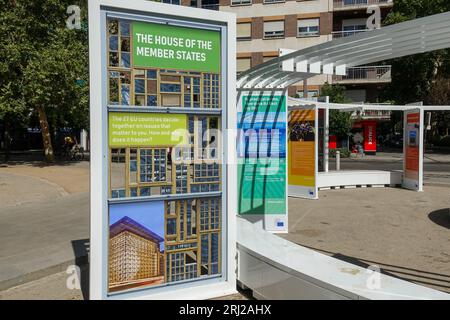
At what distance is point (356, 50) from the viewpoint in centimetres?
579

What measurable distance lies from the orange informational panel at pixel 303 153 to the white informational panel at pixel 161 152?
7.55 metres

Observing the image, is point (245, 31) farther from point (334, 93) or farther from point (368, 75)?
point (368, 75)

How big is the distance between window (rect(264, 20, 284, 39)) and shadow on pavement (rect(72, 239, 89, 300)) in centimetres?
3268

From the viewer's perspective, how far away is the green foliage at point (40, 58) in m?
17.3

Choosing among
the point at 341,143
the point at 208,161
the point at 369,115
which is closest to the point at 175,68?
the point at 208,161

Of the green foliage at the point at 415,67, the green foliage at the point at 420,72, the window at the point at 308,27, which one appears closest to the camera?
the window at the point at 308,27

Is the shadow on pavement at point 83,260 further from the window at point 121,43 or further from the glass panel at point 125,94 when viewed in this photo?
the window at point 121,43

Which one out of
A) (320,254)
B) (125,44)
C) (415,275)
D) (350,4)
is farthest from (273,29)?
(320,254)

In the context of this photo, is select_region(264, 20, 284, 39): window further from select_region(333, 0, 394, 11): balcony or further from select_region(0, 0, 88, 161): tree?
select_region(0, 0, 88, 161): tree

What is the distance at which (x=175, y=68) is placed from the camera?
4.41 metres

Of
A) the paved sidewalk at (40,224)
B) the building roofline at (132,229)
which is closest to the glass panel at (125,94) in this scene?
the building roofline at (132,229)

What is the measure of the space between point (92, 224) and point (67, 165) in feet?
58.1

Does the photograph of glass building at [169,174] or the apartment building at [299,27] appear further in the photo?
the apartment building at [299,27]

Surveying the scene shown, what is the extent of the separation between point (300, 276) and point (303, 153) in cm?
866
